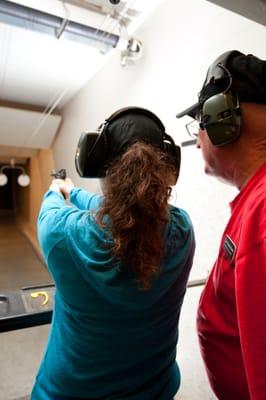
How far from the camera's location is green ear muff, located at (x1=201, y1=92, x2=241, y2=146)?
0.70 meters

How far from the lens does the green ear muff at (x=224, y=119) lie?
696 millimetres

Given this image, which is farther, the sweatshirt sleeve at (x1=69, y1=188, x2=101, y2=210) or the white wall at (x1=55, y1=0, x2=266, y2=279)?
the white wall at (x1=55, y1=0, x2=266, y2=279)

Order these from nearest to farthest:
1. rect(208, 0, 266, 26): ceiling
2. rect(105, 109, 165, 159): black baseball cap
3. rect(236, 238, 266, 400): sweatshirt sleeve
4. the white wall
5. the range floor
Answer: rect(236, 238, 266, 400): sweatshirt sleeve → rect(105, 109, 165, 159): black baseball cap → rect(208, 0, 266, 26): ceiling → the white wall → the range floor

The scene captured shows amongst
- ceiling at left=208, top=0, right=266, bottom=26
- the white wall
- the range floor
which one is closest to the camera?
ceiling at left=208, top=0, right=266, bottom=26

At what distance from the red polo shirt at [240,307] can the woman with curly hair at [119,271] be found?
98mm

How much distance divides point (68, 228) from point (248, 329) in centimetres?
43

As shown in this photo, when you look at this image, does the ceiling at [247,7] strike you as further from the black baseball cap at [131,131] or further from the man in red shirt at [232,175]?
the black baseball cap at [131,131]

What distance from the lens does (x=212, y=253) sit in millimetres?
1432

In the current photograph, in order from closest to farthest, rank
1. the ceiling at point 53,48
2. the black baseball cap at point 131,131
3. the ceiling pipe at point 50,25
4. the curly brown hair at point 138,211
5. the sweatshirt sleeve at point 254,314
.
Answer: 1. the sweatshirt sleeve at point 254,314
2. the curly brown hair at point 138,211
3. the black baseball cap at point 131,131
4. the ceiling pipe at point 50,25
5. the ceiling at point 53,48

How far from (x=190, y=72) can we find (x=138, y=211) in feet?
4.18

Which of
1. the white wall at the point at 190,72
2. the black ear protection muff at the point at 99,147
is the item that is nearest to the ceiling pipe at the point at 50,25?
the white wall at the point at 190,72

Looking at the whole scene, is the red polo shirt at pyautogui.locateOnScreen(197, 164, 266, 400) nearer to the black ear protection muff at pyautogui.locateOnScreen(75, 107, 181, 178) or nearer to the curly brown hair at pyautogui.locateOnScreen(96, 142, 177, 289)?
the curly brown hair at pyautogui.locateOnScreen(96, 142, 177, 289)

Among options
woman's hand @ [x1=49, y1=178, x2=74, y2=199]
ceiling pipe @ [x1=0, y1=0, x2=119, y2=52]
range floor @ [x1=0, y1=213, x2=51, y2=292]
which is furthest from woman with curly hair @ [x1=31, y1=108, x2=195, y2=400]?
range floor @ [x1=0, y1=213, x2=51, y2=292]

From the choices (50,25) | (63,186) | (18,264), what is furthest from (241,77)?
(18,264)
